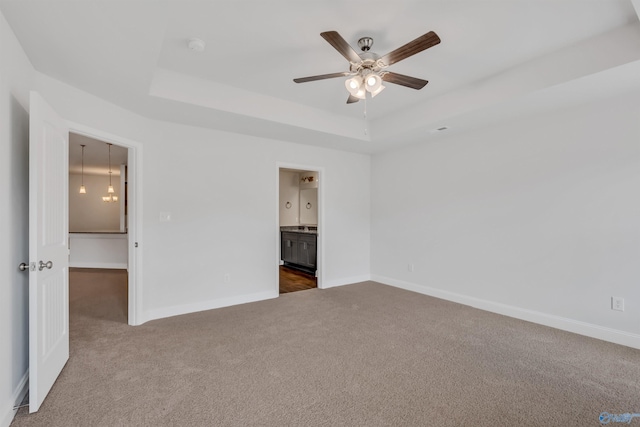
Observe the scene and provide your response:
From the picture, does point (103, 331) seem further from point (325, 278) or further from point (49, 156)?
point (325, 278)

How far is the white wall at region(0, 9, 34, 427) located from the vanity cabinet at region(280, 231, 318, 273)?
4.43 metres

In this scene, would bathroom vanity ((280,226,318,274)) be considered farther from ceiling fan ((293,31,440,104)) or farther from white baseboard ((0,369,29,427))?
white baseboard ((0,369,29,427))

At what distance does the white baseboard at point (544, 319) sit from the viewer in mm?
2975

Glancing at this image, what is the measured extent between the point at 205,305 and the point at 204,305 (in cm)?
1

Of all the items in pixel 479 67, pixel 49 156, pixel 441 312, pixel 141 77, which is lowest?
pixel 441 312

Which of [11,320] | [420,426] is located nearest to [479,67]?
[420,426]

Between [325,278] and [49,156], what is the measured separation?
3.90 metres

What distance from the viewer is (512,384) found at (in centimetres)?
226

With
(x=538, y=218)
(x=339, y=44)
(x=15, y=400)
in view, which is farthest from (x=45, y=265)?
(x=538, y=218)

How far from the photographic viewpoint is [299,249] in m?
6.71

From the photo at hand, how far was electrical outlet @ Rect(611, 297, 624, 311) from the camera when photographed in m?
3.00

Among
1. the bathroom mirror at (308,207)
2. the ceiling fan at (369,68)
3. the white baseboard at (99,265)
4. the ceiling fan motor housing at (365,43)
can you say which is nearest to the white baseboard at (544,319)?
the ceiling fan at (369,68)

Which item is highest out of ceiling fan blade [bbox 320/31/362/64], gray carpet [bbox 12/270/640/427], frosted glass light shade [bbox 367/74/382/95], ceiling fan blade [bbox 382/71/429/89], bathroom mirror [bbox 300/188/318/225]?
ceiling fan blade [bbox 320/31/362/64]

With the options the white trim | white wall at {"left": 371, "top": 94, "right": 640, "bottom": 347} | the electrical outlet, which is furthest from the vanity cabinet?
the electrical outlet
